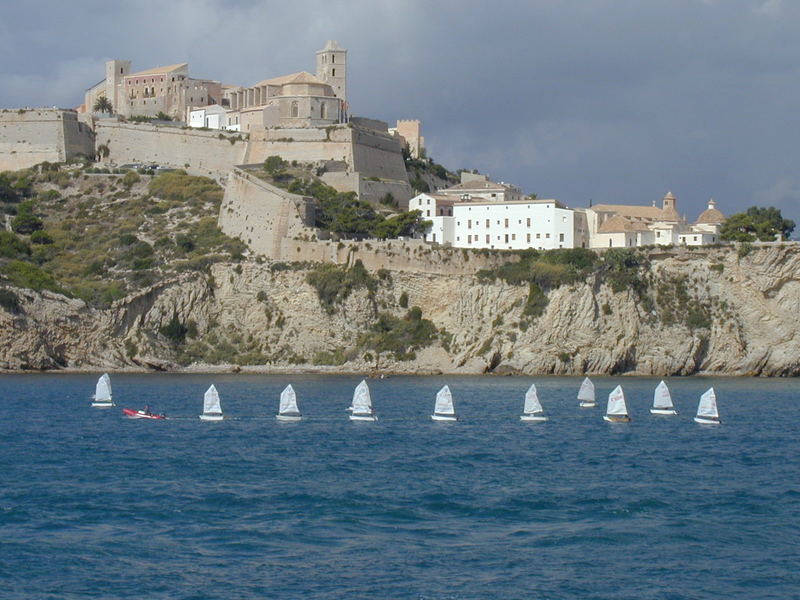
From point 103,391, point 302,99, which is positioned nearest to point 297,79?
point 302,99

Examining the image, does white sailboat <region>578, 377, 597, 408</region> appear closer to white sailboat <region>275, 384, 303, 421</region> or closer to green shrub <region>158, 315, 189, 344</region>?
white sailboat <region>275, 384, 303, 421</region>

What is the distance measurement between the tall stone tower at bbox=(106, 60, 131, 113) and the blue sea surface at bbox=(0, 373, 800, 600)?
45.3m

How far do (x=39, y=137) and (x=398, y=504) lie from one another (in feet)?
211

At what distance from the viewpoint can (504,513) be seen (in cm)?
3033

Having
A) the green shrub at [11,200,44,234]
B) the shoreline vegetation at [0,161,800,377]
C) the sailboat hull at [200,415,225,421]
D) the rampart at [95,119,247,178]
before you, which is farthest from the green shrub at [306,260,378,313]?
the sailboat hull at [200,415,225,421]

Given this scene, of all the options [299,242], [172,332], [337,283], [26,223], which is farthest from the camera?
[26,223]

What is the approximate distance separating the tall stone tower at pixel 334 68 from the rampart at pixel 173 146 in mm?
6796

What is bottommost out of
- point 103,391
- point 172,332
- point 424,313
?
point 103,391

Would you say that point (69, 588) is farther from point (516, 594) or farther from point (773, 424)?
point (773, 424)

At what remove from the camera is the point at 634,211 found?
7956cm

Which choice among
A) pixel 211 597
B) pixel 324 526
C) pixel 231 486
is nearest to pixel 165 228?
pixel 231 486

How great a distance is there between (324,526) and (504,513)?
3.96 meters

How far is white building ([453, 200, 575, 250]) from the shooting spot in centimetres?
7338

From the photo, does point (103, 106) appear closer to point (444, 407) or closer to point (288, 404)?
point (288, 404)
